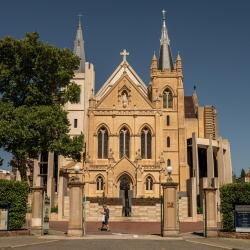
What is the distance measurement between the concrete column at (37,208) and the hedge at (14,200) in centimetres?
57

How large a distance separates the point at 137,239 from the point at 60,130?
1071 centimetres

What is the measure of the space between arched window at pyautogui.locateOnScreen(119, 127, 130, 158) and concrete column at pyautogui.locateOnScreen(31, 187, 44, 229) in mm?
32244

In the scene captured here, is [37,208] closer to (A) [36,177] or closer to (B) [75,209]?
(B) [75,209]

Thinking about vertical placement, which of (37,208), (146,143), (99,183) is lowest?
(37,208)

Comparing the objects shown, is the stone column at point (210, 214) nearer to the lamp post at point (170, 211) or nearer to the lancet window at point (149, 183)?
the lamp post at point (170, 211)

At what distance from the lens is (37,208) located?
24328 millimetres

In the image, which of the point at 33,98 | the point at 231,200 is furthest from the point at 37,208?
the point at 231,200

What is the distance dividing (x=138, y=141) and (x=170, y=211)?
1313 inches

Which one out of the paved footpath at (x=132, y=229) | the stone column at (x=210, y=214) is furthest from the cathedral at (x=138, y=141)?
the stone column at (x=210, y=214)

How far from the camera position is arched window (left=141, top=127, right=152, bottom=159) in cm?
5719

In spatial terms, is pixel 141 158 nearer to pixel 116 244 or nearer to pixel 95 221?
pixel 95 221

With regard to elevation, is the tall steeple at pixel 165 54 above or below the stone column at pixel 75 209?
above

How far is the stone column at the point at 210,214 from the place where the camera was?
2361 cm

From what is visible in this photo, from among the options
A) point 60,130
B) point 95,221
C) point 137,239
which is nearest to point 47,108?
point 60,130
